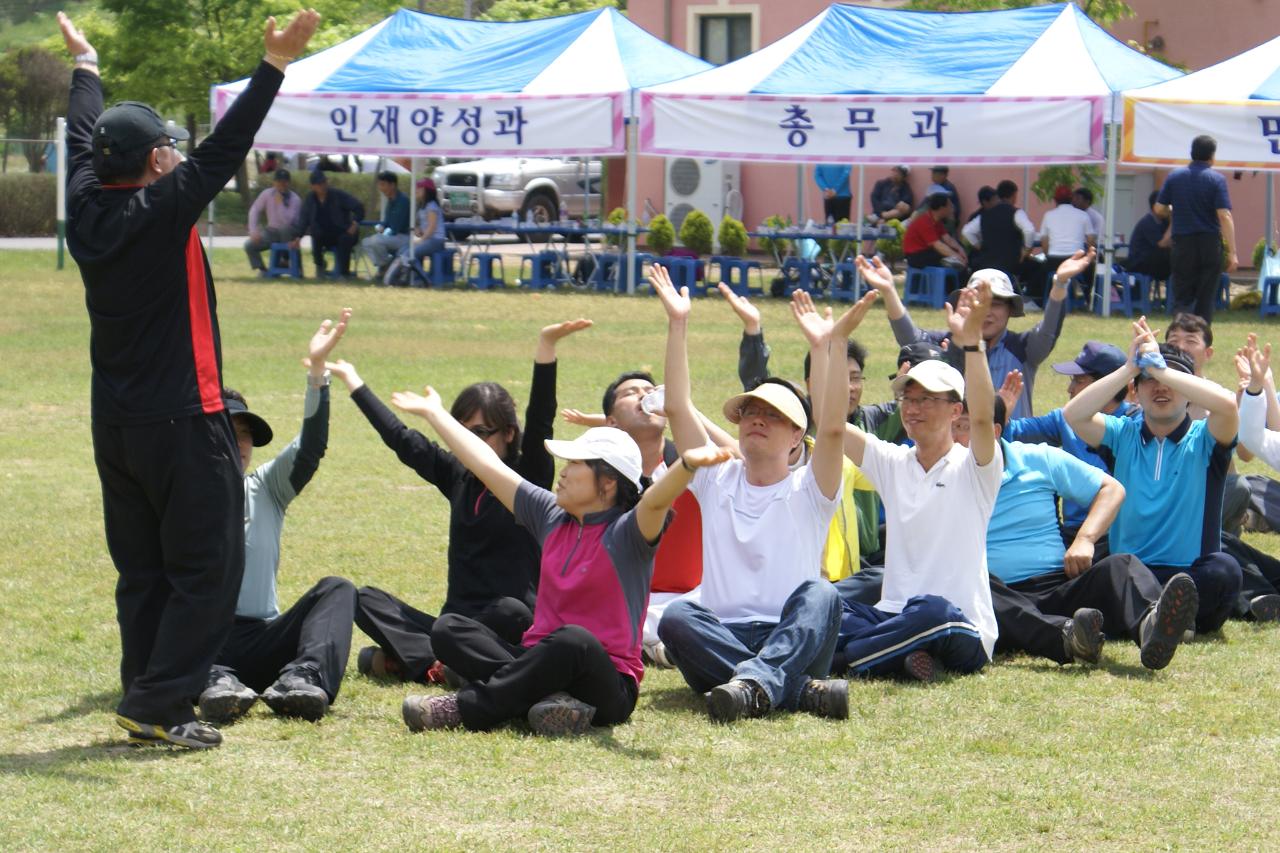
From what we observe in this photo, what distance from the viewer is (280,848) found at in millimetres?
4785

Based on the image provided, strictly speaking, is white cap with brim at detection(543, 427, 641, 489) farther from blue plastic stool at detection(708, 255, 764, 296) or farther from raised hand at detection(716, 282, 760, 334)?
blue plastic stool at detection(708, 255, 764, 296)

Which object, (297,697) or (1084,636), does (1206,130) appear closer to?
(1084,636)

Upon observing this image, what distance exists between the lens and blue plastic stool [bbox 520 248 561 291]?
81.9 feet

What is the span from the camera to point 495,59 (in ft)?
79.7

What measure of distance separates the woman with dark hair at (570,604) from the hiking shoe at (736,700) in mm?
276

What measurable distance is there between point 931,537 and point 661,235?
18.7 m

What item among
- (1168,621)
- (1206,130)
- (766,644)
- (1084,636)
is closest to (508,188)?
(1206,130)

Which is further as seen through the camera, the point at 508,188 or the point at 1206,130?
the point at 508,188

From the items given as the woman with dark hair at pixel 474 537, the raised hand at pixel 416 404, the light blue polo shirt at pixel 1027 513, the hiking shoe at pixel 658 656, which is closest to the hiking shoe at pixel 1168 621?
the light blue polo shirt at pixel 1027 513

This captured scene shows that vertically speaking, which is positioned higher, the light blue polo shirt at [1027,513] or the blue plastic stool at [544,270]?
the blue plastic stool at [544,270]

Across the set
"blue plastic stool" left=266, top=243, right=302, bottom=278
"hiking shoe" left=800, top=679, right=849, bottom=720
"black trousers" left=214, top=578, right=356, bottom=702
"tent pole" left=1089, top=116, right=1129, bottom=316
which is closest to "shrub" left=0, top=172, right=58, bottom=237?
"blue plastic stool" left=266, top=243, right=302, bottom=278

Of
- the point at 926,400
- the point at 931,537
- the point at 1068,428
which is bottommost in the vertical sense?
the point at 931,537

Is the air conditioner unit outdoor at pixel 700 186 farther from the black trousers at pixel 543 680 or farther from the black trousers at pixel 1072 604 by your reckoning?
the black trousers at pixel 543 680

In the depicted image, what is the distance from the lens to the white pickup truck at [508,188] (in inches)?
1425
